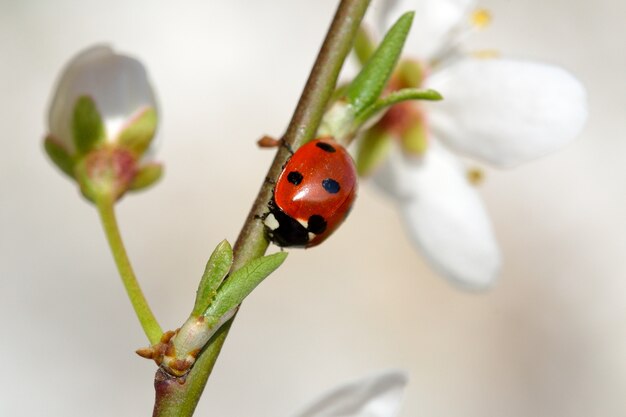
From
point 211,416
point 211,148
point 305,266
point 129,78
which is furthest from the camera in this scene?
point 211,148

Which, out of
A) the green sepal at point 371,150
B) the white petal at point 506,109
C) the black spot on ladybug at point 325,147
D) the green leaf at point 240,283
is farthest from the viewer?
the green sepal at point 371,150

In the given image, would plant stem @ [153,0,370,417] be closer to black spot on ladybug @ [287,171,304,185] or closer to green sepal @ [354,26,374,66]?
black spot on ladybug @ [287,171,304,185]

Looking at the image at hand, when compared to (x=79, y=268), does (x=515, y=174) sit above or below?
above

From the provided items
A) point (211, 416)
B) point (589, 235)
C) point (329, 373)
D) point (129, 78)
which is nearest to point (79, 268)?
point (211, 416)

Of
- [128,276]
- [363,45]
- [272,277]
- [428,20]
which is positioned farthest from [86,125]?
[272,277]

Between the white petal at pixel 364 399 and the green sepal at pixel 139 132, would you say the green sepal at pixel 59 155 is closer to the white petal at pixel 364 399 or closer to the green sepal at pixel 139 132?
the green sepal at pixel 139 132

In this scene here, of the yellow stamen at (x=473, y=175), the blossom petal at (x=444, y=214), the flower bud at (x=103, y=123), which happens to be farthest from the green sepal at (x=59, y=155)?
the yellow stamen at (x=473, y=175)

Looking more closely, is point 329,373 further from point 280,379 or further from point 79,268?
point 79,268

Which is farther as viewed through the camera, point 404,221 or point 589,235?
point 589,235
